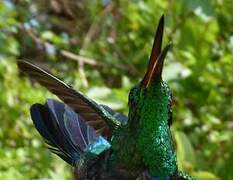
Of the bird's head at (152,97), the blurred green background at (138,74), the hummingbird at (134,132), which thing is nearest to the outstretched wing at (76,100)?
the hummingbird at (134,132)

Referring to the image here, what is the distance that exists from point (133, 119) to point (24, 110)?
133 cm

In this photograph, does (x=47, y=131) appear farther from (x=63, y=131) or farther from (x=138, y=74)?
(x=138, y=74)

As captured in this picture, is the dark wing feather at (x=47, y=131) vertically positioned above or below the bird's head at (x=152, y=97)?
above

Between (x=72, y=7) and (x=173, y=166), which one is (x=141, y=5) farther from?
(x=173, y=166)

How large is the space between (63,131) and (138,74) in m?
1.21

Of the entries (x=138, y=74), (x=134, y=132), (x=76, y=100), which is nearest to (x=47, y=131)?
(x=76, y=100)

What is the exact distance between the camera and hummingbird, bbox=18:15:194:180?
0.89m

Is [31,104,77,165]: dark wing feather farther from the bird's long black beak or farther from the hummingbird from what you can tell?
the bird's long black beak

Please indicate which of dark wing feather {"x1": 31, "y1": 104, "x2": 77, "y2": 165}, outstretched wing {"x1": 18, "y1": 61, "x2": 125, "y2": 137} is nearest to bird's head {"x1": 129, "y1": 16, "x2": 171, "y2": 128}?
outstretched wing {"x1": 18, "y1": 61, "x2": 125, "y2": 137}

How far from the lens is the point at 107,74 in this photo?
266 cm

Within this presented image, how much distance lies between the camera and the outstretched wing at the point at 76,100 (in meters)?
1.04

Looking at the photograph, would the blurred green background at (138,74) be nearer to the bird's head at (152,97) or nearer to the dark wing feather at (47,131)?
the dark wing feather at (47,131)

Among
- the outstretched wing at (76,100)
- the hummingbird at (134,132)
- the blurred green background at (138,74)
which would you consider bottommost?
the hummingbird at (134,132)

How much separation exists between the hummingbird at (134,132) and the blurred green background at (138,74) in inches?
21.1
